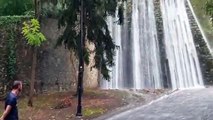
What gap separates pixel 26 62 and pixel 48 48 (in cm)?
164

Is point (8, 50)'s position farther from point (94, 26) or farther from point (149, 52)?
point (149, 52)

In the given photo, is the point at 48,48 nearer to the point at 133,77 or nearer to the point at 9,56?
the point at 9,56

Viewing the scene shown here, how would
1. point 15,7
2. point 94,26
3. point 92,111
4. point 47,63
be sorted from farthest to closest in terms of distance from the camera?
1. point 15,7
2. point 47,63
3. point 94,26
4. point 92,111

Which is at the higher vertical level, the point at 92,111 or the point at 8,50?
the point at 8,50

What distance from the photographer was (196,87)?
3038 centimetres

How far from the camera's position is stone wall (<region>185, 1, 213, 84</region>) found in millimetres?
31734

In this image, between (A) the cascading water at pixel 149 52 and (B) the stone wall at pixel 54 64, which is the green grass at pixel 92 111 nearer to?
(B) the stone wall at pixel 54 64

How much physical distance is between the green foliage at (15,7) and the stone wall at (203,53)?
12160mm

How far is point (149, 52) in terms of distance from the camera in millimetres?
32094

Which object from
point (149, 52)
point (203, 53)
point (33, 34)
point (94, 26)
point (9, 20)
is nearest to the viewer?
point (33, 34)

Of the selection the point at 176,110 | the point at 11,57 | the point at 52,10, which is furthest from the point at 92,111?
the point at 52,10

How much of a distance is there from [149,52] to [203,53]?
159 inches

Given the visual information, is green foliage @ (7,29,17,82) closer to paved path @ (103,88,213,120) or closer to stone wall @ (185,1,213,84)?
paved path @ (103,88,213,120)

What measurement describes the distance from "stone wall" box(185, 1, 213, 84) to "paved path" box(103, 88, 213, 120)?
7684 millimetres
